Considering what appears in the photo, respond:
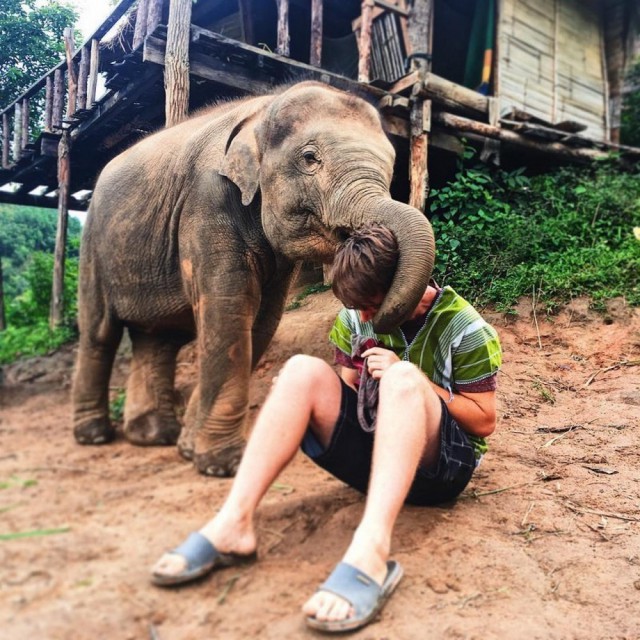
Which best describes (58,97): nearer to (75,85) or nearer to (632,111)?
(75,85)

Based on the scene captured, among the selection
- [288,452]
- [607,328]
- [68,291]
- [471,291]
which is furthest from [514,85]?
[288,452]

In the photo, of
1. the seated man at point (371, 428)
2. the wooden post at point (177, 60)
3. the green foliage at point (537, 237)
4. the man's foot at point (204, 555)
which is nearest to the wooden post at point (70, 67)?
the wooden post at point (177, 60)

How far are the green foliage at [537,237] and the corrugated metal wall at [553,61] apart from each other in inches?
60.4

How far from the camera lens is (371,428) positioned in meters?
1.95

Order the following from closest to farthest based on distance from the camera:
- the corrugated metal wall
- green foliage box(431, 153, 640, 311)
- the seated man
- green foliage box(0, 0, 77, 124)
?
the seated man → green foliage box(0, 0, 77, 124) → green foliage box(431, 153, 640, 311) → the corrugated metal wall

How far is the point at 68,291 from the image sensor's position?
590 centimetres

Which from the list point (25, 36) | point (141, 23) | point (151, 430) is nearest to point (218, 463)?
point (151, 430)

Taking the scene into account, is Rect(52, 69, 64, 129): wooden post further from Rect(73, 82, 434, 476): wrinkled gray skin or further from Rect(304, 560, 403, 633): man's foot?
Rect(304, 560, 403, 633): man's foot

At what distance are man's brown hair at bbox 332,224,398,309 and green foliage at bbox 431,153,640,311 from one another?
3832mm

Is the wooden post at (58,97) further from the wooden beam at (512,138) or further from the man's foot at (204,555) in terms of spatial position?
the wooden beam at (512,138)

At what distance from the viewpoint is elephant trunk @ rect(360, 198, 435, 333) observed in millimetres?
1929

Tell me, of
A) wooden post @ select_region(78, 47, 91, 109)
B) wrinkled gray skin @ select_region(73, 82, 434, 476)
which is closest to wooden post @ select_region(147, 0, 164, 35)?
wooden post @ select_region(78, 47, 91, 109)

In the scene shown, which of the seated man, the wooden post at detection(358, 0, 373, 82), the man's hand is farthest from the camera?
the wooden post at detection(358, 0, 373, 82)

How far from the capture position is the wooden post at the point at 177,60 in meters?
4.80
